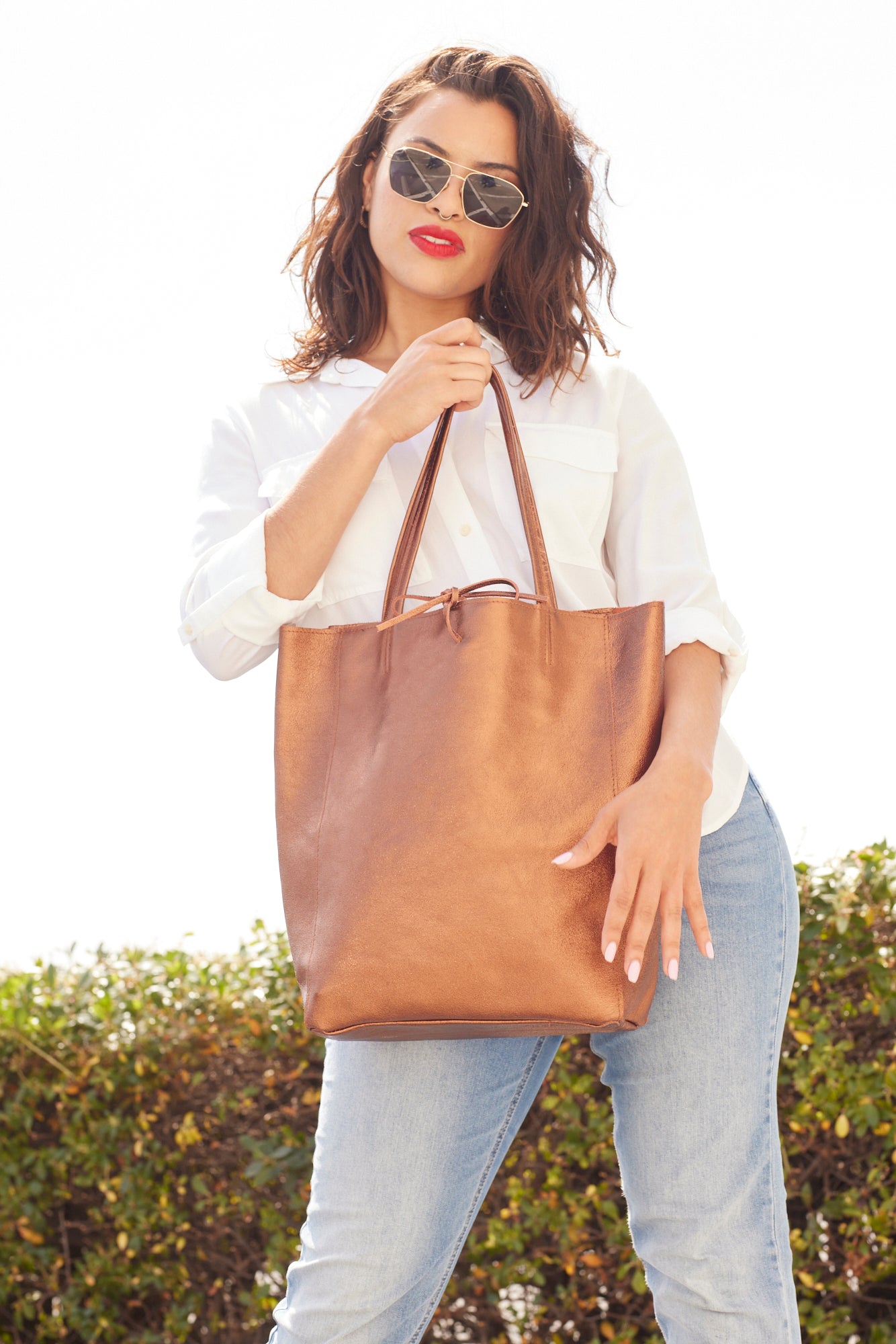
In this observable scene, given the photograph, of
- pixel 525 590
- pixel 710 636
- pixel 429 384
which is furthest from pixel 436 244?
pixel 710 636

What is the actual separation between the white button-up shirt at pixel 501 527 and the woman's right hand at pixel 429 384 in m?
0.15

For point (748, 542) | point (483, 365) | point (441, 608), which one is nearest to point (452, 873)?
point (441, 608)

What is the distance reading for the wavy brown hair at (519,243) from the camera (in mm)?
1980

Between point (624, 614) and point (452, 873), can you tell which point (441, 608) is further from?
point (452, 873)

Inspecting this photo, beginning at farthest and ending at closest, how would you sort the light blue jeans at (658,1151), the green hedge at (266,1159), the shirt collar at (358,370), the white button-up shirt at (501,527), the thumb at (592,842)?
1. the green hedge at (266,1159)
2. the shirt collar at (358,370)
3. the white button-up shirt at (501,527)
4. the light blue jeans at (658,1151)
5. the thumb at (592,842)

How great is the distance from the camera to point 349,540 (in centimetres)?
186

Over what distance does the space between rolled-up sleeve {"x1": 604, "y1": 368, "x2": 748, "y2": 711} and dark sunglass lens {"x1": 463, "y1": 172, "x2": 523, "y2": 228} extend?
1.10 feet

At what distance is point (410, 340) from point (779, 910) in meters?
1.21

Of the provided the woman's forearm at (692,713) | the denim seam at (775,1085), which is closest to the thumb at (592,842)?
the woman's forearm at (692,713)

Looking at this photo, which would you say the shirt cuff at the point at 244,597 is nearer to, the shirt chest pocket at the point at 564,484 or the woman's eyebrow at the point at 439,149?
the shirt chest pocket at the point at 564,484

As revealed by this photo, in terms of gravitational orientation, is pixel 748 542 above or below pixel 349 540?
above

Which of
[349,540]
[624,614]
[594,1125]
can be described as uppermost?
[349,540]

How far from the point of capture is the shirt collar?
2.04 metres

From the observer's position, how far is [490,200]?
193 centimetres
